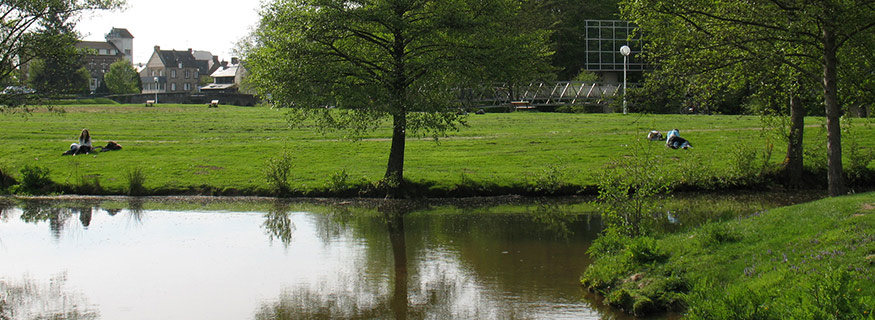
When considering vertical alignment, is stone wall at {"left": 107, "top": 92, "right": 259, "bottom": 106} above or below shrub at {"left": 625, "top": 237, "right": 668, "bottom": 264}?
above

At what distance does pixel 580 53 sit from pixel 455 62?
2658 inches

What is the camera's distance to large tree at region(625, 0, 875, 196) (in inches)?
728

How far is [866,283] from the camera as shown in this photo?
10.3 m

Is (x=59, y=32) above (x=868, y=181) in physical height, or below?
above

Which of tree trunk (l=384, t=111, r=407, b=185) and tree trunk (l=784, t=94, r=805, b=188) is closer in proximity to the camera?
tree trunk (l=784, t=94, r=805, b=188)

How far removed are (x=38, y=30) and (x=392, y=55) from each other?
13.7 meters

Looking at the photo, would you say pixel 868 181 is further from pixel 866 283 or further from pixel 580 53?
pixel 580 53

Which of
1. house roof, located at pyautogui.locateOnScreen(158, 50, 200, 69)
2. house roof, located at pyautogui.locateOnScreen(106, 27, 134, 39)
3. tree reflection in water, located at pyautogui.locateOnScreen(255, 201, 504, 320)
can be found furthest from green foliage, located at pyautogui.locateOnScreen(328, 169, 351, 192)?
house roof, located at pyautogui.locateOnScreen(106, 27, 134, 39)

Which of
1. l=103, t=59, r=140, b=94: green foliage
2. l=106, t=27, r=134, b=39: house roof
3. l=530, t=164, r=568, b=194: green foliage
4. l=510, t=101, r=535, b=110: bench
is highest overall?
l=106, t=27, r=134, b=39: house roof

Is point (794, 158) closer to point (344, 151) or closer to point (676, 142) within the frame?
point (676, 142)

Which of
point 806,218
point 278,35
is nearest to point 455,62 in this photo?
point 278,35

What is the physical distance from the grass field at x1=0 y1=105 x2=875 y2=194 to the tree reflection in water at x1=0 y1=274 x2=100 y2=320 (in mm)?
13780

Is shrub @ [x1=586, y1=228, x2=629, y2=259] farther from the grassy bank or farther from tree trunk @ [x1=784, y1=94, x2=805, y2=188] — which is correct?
tree trunk @ [x1=784, y1=94, x2=805, y2=188]

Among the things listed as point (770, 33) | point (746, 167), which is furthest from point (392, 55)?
point (746, 167)
